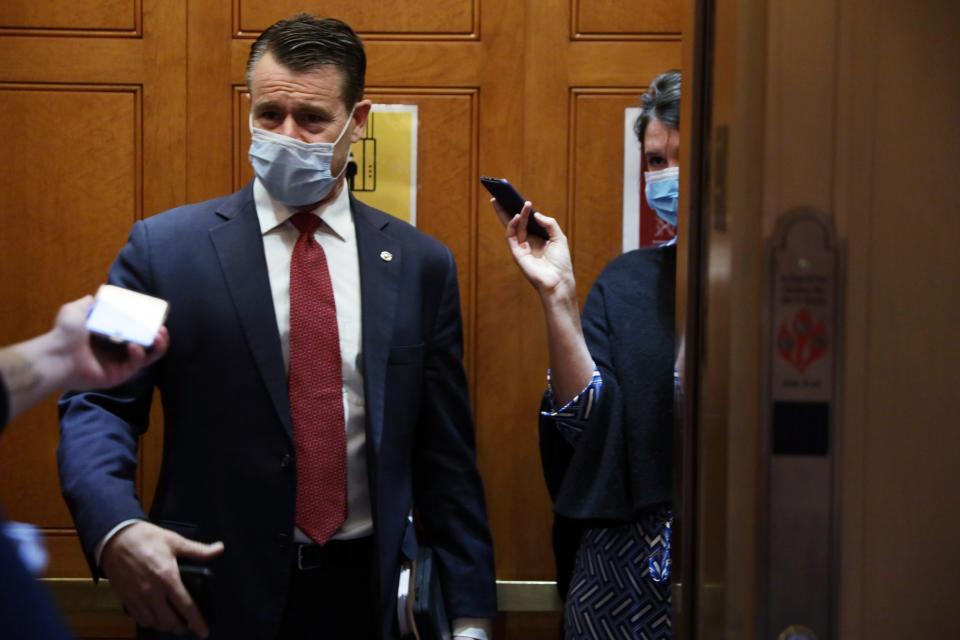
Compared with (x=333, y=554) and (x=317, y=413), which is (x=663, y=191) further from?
(x=333, y=554)

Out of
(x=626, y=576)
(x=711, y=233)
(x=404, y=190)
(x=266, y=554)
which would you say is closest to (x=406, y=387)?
(x=266, y=554)

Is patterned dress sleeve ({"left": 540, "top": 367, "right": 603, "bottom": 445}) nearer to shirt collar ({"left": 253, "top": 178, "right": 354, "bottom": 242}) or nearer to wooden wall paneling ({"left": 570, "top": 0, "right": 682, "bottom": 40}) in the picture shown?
shirt collar ({"left": 253, "top": 178, "right": 354, "bottom": 242})

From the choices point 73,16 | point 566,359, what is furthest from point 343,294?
point 73,16

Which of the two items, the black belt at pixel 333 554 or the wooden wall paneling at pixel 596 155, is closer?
the black belt at pixel 333 554

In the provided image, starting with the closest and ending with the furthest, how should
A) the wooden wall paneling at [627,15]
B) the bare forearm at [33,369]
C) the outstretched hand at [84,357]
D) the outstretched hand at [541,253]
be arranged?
1. the bare forearm at [33,369]
2. the outstretched hand at [84,357]
3. the outstretched hand at [541,253]
4. the wooden wall paneling at [627,15]

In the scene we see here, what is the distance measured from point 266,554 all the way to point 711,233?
1196 mm

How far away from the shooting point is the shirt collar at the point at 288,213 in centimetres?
200

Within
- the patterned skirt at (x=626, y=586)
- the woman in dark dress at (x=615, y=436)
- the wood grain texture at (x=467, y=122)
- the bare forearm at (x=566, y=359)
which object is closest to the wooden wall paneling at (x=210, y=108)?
the wood grain texture at (x=467, y=122)

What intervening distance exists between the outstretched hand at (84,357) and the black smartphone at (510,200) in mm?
976

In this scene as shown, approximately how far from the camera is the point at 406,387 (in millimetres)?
1942

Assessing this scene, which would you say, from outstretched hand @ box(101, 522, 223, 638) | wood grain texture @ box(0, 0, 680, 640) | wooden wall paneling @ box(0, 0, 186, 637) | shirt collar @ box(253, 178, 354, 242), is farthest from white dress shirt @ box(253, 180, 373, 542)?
wooden wall paneling @ box(0, 0, 186, 637)

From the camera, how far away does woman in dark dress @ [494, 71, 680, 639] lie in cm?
181

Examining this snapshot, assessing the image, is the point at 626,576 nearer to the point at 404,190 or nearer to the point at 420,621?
the point at 420,621

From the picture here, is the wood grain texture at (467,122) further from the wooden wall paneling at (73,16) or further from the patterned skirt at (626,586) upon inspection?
the patterned skirt at (626,586)
